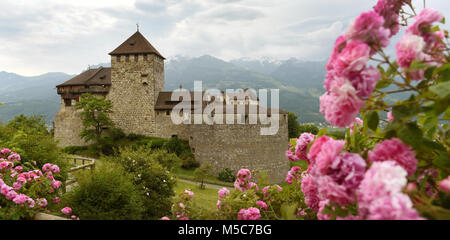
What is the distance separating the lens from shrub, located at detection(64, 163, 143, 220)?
6.37 meters

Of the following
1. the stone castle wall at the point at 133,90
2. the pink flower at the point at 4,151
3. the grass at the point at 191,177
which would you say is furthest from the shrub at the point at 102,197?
the stone castle wall at the point at 133,90

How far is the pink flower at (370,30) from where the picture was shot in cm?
133

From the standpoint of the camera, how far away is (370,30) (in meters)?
1.34

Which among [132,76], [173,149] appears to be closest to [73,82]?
[132,76]

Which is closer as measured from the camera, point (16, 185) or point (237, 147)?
point (16, 185)

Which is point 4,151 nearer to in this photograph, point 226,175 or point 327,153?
point 327,153

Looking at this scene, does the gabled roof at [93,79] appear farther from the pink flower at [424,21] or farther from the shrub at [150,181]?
→ the pink flower at [424,21]

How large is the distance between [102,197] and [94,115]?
85.1 feet

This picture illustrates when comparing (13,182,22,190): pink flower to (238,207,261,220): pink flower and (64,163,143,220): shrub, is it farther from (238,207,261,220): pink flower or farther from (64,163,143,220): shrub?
(238,207,261,220): pink flower

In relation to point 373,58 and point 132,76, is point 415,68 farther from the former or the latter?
point 132,76

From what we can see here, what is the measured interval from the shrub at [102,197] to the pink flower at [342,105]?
6180 millimetres

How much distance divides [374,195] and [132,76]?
3173cm

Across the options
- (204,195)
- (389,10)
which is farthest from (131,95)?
(389,10)

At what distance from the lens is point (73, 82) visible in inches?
1273
